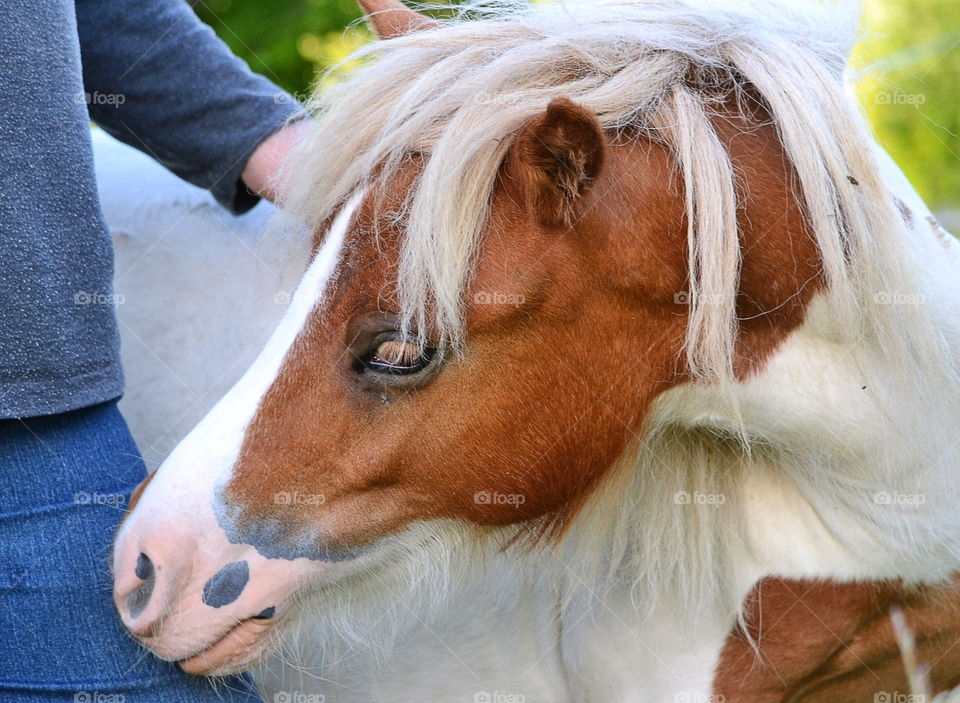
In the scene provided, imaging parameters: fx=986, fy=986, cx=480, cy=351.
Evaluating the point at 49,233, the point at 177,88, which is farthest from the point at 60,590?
the point at 177,88

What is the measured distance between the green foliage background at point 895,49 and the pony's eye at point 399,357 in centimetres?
447

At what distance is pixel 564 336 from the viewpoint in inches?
61.6

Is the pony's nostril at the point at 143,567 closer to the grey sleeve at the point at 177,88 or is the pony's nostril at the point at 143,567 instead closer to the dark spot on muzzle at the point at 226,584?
the dark spot on muzzle at the point at 226,584

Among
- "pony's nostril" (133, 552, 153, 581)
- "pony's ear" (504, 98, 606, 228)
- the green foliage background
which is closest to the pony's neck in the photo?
"pony's ear" (504, 98, 606, 228)

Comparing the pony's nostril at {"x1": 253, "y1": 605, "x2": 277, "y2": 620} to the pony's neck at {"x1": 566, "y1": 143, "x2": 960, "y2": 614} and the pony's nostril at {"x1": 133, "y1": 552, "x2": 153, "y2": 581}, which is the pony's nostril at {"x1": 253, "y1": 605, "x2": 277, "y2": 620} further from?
the pony's neck at {"x1": 566, "y1": 143, "x2": 960, "y2": 614}

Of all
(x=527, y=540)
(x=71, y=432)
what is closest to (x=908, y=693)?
(x=527, y=540)

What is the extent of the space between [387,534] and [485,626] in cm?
63

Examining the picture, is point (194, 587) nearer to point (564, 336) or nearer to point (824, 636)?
point (564, 336)

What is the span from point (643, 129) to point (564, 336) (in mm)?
356

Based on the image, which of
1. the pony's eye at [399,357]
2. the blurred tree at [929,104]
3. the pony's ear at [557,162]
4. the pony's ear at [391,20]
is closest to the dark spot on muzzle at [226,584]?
the pony's eye at [399,357]

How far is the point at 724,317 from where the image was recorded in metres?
1.55

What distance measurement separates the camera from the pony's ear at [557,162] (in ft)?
4.69

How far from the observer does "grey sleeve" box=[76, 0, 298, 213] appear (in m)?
A: 2.24

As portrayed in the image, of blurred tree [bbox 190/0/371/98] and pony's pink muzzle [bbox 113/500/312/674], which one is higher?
pony's pink muzzle [bbox 113/500/312/674]
